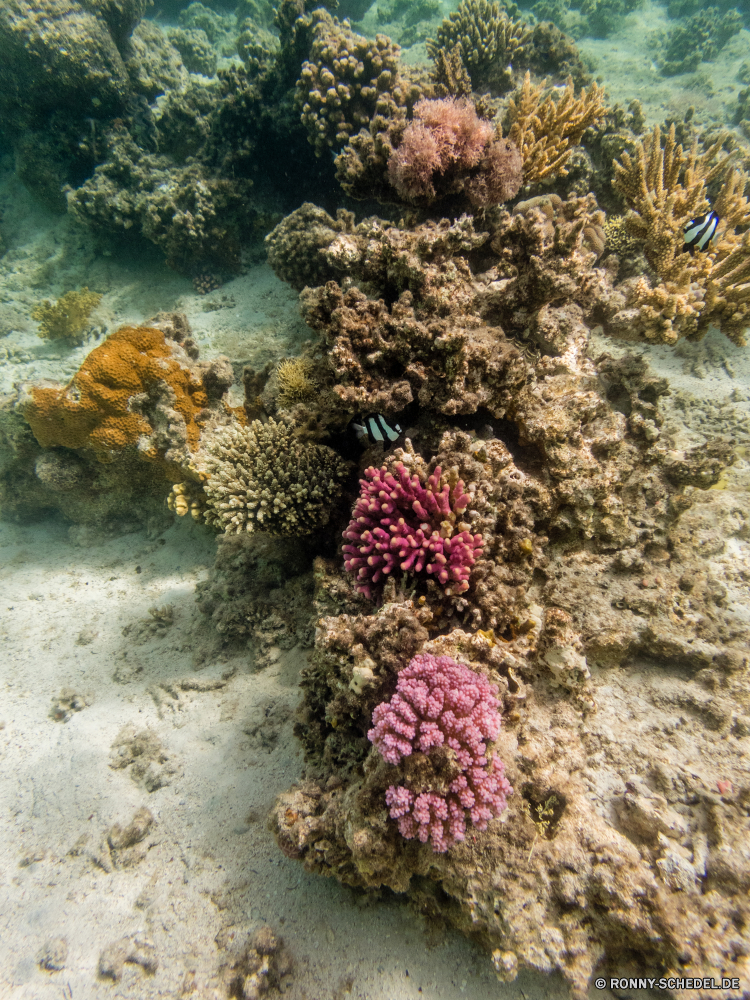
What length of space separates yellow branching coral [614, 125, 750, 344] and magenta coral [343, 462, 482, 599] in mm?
2898

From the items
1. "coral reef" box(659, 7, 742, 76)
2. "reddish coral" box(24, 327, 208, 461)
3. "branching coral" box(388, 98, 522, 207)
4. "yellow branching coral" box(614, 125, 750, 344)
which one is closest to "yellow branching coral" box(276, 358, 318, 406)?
"reddish coral" box(24, 327, 208, 461)

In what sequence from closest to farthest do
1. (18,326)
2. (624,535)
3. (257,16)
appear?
1. (624,535)
2. (18,326)
3. (257,16)

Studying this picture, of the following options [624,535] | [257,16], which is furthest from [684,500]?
[257,16]

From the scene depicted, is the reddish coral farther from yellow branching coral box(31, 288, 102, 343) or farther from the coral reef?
the coral reef

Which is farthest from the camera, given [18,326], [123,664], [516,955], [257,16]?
[257,16]

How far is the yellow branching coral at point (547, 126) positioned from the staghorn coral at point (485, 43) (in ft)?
10.8

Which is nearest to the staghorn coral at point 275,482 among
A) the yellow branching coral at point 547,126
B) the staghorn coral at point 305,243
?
the staghorn coral at point 305,243

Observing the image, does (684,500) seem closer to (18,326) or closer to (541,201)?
(541,201)

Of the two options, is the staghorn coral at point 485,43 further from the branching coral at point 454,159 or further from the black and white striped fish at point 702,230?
the black and white striped fish at point 702,230

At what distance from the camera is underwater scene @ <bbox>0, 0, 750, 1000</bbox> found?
8.09 feet

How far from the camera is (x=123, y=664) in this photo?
5.02 meters

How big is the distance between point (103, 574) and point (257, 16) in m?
20.9
